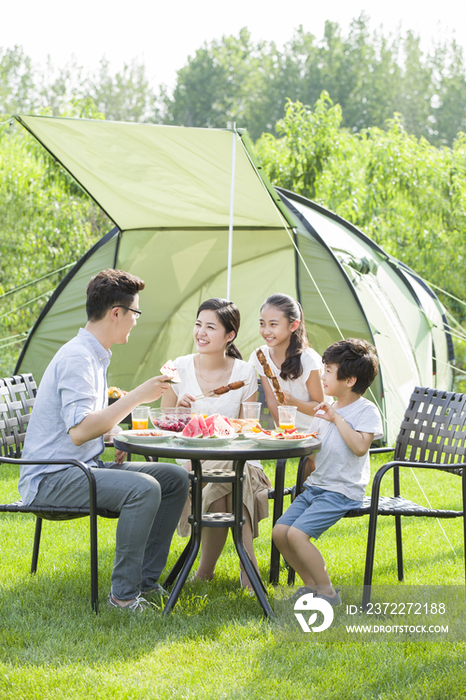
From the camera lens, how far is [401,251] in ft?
30.6

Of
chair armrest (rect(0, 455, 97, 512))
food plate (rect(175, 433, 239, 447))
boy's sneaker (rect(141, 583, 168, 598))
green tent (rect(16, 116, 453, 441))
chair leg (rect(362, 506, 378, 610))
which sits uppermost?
green tent (rect(16, 116, 453, 441))

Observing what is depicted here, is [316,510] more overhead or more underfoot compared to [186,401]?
more underfoot

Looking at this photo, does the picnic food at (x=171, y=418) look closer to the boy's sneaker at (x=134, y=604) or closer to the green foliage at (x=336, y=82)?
the boy's sneaker at (x=134, y=604)

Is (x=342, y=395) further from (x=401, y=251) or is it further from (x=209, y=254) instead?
(x=401, y=251)

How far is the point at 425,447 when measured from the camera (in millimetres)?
2934

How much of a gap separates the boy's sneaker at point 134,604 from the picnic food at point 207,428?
0.66 meters

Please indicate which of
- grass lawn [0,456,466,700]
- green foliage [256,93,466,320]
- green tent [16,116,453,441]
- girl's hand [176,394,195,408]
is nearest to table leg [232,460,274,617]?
grass lawn [0,456,466,700]

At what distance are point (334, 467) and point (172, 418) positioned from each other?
0.68m

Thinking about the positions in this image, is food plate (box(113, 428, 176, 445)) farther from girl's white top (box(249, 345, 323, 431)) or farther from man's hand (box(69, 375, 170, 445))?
girl's white top (box(249, 345, 323, 431))

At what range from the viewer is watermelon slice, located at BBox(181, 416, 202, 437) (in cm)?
247

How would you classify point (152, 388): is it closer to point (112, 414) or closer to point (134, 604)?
point (112, 414)

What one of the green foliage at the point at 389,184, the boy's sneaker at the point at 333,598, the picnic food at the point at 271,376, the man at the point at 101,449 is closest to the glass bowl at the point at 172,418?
the man at the point at 101,449

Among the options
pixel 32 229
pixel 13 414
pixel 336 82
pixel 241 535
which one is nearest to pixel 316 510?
pixel 241 535

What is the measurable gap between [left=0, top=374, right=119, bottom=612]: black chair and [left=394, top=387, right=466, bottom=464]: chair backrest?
1319 mm
